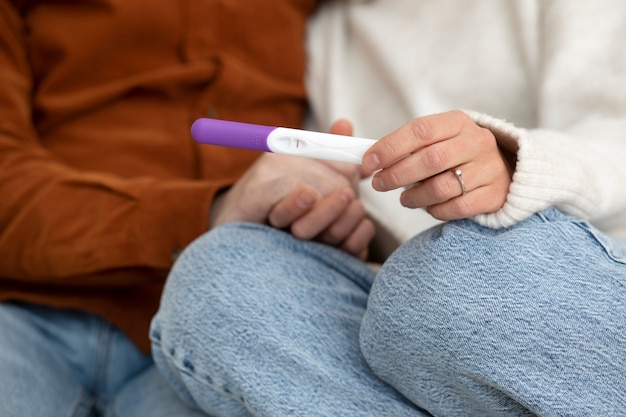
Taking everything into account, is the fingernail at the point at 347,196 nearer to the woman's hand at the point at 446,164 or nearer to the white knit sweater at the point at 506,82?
the white knit sweater at the point at 506,82

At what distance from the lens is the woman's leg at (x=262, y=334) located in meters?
0.54

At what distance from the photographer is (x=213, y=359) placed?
0.57m

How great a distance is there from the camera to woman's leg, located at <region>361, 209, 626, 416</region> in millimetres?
454

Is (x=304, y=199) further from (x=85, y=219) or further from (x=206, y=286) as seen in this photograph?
(x=85, y=219)

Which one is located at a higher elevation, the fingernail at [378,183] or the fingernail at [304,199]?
the fingernail at [378,183]

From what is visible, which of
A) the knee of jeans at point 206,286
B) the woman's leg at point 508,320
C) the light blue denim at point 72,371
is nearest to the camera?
the woman's leg at point 508,320

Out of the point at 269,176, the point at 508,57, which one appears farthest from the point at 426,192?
the point at 508,57

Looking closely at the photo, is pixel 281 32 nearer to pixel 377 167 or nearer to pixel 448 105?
pixel 448 105

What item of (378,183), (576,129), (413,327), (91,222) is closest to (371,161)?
(378,183)

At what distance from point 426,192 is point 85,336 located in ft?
1.68

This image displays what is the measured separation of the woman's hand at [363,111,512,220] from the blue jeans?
27 mm

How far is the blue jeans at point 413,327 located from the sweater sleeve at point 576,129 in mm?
31

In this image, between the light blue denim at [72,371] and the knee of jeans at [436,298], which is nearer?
the knee of jeans at [436,298]

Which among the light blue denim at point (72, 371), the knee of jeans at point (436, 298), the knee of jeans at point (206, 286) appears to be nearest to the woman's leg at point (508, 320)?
the knee of jeans at point (436, 298)
